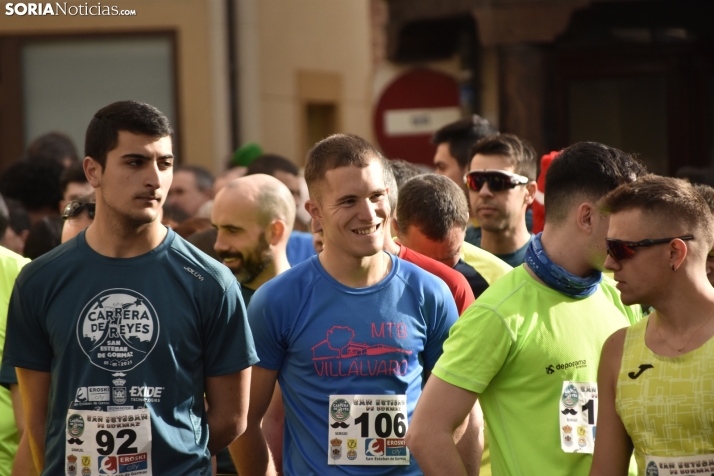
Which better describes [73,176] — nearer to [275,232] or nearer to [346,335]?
[275,232]

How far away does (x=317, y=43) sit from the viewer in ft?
57.0

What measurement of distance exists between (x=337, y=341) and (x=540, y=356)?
759 mm

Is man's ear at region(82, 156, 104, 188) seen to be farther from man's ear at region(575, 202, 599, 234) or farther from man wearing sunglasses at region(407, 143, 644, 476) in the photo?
man's ear at region(575, 202, 599, 234)

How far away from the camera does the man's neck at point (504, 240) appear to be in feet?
20.6

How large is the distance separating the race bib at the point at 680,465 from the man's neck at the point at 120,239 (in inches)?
68.0

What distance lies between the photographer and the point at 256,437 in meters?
4.47

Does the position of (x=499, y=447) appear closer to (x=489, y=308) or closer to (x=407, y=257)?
(x=489, y=308)

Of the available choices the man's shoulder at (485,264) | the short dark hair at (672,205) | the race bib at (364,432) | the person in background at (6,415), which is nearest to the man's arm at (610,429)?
the short dark hair at (672,205)

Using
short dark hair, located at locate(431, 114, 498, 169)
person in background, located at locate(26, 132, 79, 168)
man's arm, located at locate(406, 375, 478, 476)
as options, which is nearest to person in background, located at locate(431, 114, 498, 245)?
short dark hair, located at locate(431, 114, 498, 169)

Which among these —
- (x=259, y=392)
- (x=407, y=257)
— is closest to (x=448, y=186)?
(x=407, y=257)

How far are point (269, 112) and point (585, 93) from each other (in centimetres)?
498

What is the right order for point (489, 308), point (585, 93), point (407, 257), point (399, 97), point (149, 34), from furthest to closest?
1. point (149, 34)
2. point (585, 93)
3. point (399, 97)
4. point (407, 257)
5. point (489, 308)

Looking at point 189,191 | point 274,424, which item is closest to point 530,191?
point 274,424

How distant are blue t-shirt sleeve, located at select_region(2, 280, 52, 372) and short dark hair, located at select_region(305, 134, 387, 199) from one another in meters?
1.09
